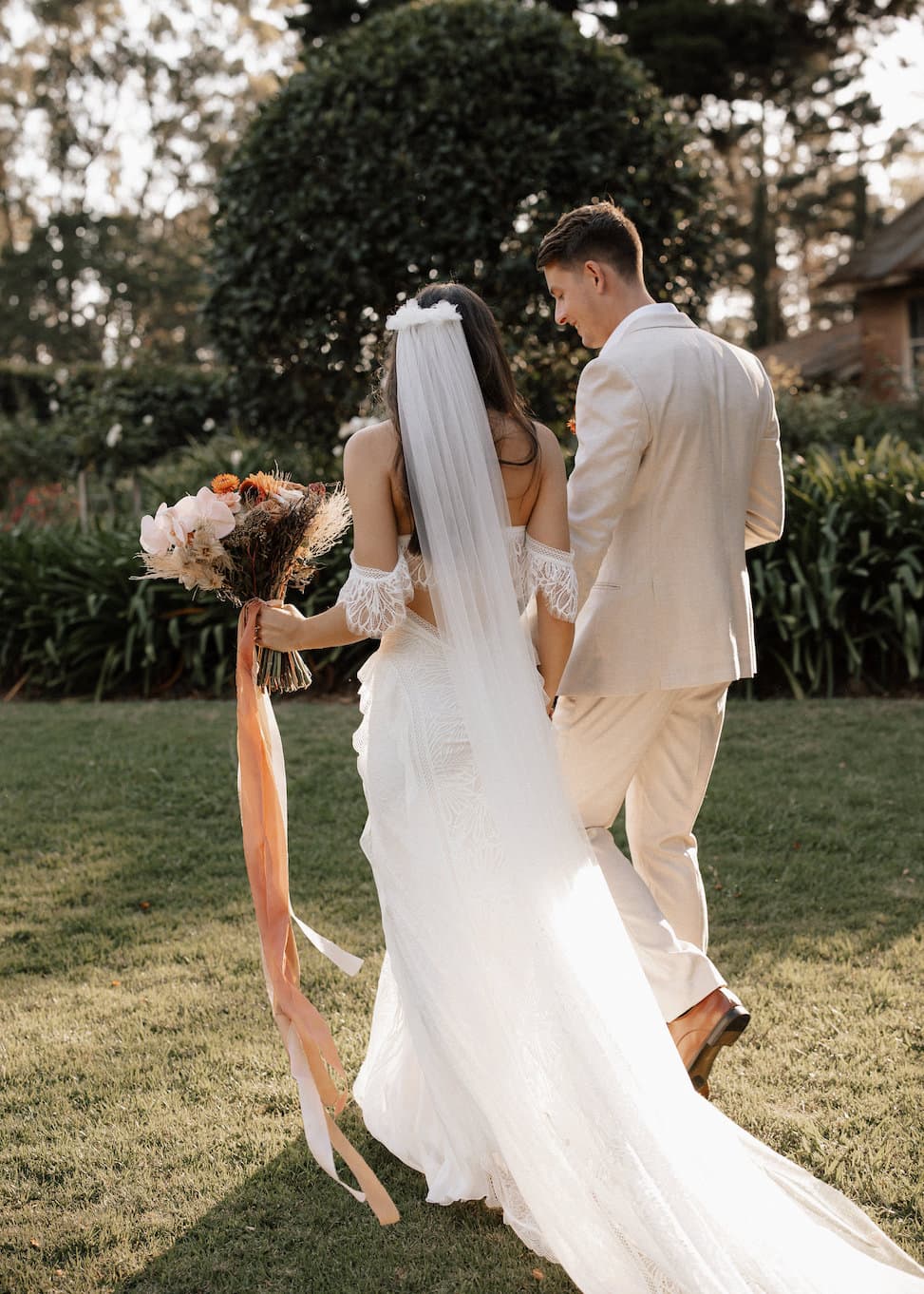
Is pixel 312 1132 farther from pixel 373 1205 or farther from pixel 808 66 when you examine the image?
pixel 808 66

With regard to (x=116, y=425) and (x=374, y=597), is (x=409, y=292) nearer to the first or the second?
(x=116, y=425)

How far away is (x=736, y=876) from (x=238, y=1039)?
222 centimetres

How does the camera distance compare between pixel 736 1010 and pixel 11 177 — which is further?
pixel 11 177

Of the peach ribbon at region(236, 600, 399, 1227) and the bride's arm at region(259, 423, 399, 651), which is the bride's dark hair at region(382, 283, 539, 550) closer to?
the bride's arm at region(259, 423, 399, 651)

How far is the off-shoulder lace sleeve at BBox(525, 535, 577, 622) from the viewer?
2848 mm

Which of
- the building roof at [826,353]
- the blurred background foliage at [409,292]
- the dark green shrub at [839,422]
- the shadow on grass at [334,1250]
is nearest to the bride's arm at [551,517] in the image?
the shadow on grass at [334,1250]

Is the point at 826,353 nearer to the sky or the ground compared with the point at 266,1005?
nearer to the sky

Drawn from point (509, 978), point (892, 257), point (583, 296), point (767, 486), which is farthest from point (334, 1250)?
point (892, 257)

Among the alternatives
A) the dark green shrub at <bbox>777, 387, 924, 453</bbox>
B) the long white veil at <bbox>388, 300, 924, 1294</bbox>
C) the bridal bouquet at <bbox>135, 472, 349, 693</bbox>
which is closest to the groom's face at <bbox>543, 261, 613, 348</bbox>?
the long white veil at <bbox>388, 300, 924, 1294</bbox>

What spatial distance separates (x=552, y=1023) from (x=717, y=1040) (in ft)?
2.28

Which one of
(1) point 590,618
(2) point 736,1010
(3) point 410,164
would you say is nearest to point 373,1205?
(2) point 736,1010

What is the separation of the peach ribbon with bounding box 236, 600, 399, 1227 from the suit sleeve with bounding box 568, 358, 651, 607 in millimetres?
828

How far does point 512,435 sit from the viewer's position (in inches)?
110

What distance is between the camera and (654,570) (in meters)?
3.11
